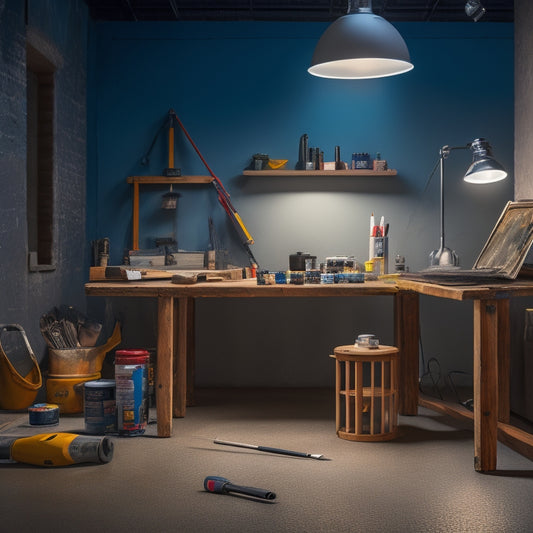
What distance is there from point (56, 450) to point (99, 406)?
24.0 inches

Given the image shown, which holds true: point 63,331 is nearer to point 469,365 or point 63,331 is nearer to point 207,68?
point 207,68

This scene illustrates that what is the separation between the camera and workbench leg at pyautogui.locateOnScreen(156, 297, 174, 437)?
3977 mm

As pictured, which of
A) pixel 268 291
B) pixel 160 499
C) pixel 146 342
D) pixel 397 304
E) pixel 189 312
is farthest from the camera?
pixel 146 342

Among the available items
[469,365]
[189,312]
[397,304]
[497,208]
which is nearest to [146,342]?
[189,312]

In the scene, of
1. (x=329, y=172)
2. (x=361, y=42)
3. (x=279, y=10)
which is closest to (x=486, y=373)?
(x=361, y=42)

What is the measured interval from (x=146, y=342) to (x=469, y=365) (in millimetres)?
2548

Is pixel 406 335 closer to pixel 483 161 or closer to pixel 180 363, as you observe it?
pixel 483 161

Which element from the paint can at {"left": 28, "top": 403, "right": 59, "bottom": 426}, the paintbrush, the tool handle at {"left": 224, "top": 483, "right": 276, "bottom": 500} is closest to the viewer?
the tool handle at {"left": 224, "top": 483, "right": 276, "bottom": 500}

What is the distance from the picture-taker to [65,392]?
4.77 m

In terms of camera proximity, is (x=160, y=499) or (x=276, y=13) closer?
(x=160, y=499)

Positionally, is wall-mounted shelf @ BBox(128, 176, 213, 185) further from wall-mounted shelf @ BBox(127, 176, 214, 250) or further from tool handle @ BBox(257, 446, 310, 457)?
tool handle @ BBox(257, 446, 310, 457)

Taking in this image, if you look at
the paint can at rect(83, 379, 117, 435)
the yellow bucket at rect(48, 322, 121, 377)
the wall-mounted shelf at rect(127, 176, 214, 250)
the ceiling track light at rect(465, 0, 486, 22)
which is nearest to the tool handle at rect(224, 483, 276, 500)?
the paint can at rect(83, 379, 117, 435)

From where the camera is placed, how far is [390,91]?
586cm

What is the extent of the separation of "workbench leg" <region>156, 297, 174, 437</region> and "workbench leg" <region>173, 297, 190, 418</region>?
567 mm
